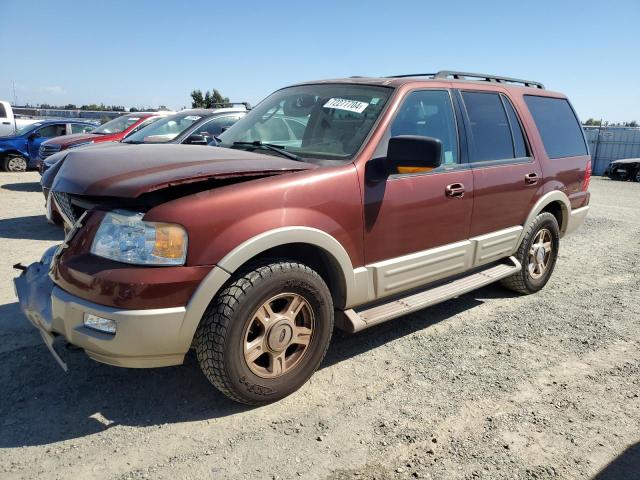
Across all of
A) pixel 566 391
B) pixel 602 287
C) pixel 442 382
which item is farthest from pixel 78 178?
pixel 602 287

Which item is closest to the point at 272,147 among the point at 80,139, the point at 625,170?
the point at 80,139

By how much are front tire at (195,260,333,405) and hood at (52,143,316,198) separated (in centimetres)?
58

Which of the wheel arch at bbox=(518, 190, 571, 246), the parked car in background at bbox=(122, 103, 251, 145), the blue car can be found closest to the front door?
the wheel arch at bbox=(518, 190, 571, 246)

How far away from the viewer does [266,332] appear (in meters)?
2.87

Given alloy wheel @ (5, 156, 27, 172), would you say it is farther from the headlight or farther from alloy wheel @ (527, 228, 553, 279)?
alloy wheel @ (527, 228, 553, 279)

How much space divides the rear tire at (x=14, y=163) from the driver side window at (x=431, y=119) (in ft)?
45.3

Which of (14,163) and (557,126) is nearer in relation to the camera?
(557,126)

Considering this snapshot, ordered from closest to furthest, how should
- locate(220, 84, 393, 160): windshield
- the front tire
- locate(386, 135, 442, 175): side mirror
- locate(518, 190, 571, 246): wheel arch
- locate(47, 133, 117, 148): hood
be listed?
the front tire
locate(386, 135, 442, 175): side mirror
locate(220, 84, 393, 160): windshield
locate(518, 190, 571, 246): wheel arch
locate(47, 133, 117, 148): hood

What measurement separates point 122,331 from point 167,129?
22.1 ft

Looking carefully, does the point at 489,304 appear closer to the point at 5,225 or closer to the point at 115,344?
the point at 115,344

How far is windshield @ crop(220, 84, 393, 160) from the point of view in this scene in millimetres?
3443

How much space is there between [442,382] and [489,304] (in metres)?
1.76

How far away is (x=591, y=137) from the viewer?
859 inches

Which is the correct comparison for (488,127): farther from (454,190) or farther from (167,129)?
(167,129)
